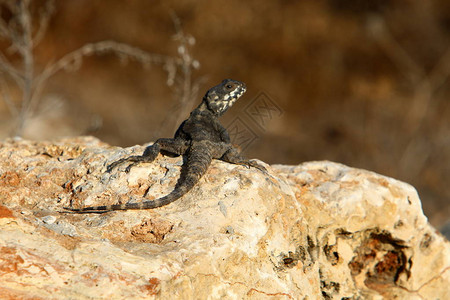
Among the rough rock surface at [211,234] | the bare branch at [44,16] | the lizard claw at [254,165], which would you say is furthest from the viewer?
the bare branch at [44,16]

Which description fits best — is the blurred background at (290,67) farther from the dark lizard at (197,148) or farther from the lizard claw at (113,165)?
the lizard claw at (113,165)

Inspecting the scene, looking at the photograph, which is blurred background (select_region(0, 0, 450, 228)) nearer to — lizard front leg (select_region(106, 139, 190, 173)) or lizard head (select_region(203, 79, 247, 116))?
lizard head (select_region(203, 79, 247, 116))

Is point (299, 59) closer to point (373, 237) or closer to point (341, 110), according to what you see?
point (341, 110)

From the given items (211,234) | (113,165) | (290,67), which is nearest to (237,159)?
(113,165)

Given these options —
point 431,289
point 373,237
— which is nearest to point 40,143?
point 373,237

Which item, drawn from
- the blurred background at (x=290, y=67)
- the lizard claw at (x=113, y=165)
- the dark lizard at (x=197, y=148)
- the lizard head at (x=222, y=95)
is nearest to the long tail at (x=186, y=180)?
the dark lizard at (x=197, y=148)

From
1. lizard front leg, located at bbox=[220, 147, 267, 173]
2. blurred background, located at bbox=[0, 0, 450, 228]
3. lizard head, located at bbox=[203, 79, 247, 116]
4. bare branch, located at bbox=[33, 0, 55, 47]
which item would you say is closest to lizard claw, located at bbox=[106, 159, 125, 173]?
lizard front leg, located at bbox=[220, 147, 267, 173]
